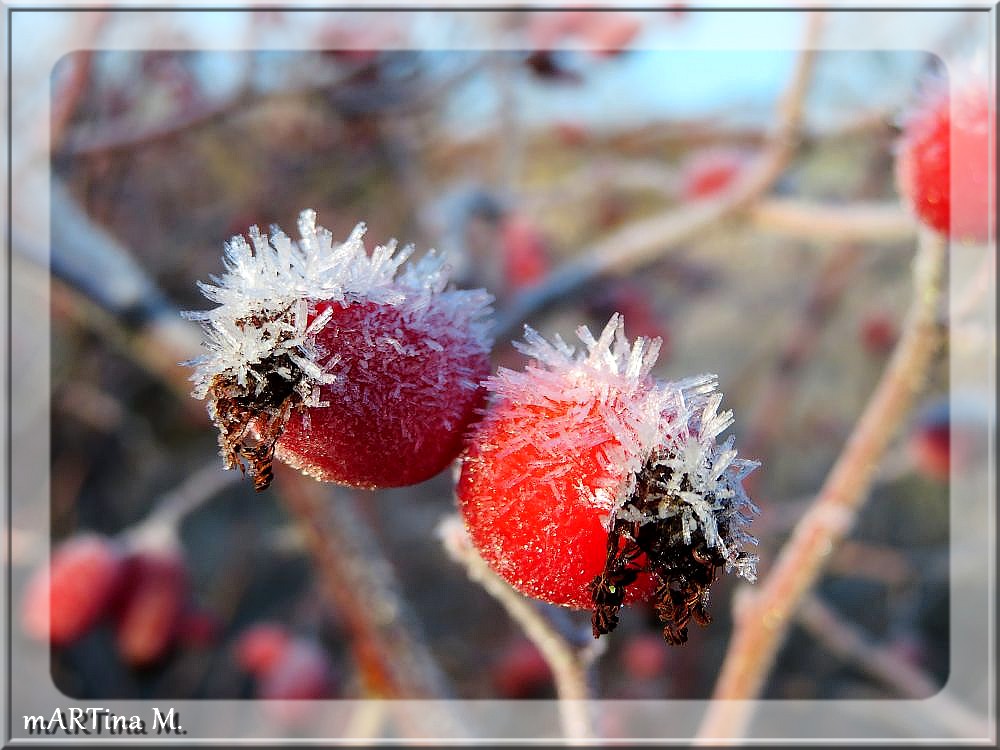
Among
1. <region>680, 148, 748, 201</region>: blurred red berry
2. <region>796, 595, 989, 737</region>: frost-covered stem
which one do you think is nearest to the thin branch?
<region>680, 148, 748, 201</region>: blurred red berry

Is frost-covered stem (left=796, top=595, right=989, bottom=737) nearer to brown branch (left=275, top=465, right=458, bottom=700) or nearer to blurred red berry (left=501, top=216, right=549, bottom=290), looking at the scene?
brown branch (left=275, top=465, right=458, bottom=700)

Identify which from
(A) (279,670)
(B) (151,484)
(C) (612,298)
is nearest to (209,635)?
(A) (279,670)

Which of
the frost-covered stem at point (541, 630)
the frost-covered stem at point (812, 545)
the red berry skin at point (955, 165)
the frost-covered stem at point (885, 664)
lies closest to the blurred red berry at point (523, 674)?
the frost-covered stem at point (885, 664)

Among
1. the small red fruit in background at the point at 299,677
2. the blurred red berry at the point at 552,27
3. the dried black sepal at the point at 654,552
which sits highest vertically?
the dried black sepal at the point at 654,552

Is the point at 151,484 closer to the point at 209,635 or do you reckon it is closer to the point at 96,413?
the point at 96,413

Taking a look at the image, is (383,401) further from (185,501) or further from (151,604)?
(151,604)

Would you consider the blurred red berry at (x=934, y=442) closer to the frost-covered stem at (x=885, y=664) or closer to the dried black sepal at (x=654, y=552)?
the frost-covered stem at (x=885, y=664)
